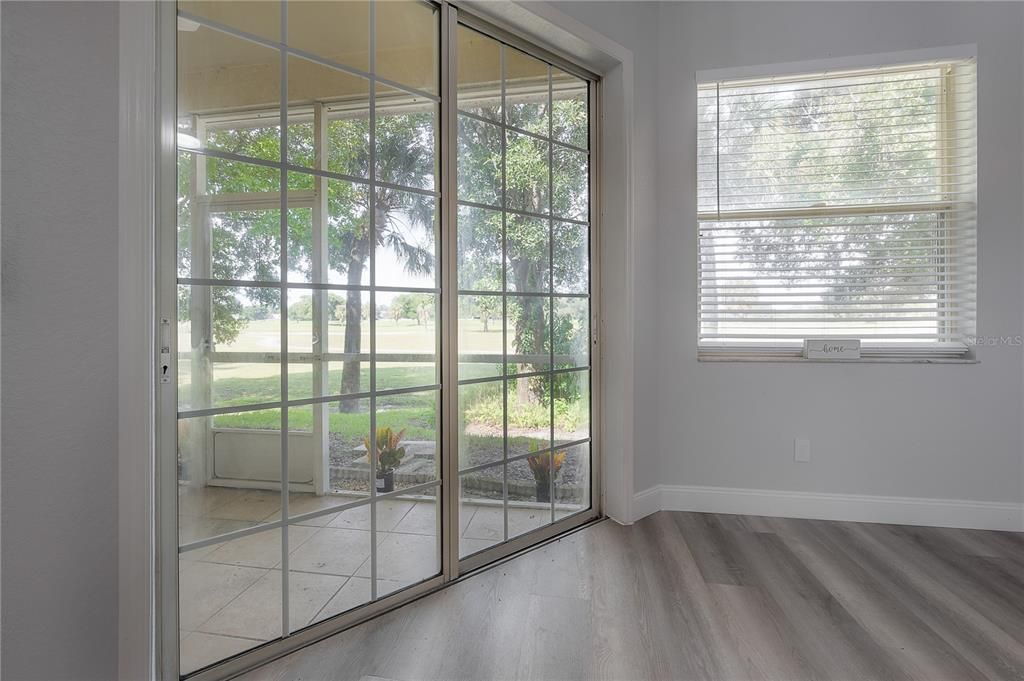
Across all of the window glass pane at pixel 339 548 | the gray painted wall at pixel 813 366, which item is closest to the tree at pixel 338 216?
the window glass pane at pixel 339 548

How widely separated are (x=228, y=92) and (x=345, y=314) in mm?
728

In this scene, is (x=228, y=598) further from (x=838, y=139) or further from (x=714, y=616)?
(x=838, y=139)

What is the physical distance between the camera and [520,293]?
228 cm

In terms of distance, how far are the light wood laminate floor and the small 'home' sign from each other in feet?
2.85

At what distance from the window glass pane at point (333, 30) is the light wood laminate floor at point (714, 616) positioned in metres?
1.91

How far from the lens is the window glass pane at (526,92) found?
87.6 inches

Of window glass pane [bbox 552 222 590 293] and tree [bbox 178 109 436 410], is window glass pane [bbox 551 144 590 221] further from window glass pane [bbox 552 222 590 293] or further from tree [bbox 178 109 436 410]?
tree [bbox 178 109 436 410]

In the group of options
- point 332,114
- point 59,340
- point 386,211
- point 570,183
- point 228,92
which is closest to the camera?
point 59,340

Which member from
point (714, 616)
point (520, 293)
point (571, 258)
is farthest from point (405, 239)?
point (714, 616)

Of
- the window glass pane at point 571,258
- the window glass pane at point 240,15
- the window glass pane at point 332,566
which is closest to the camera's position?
the window glass pane at point 240,15

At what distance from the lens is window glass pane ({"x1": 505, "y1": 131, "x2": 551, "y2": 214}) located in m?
2.23

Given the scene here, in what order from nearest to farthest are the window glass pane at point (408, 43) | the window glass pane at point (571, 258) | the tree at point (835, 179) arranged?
1. the window glass pane at point (408, 43)
2. the window glass pane at point (571, 258)
3. the tree at point (835, 179)

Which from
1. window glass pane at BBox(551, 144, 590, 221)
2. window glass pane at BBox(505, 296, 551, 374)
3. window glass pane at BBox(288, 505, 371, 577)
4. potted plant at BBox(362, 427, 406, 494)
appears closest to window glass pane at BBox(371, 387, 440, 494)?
potted plant at BBox(362, 427, 406, 494)

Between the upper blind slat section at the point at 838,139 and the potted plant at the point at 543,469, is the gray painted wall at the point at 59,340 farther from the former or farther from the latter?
the upper blind slat section at the point at 838,139
